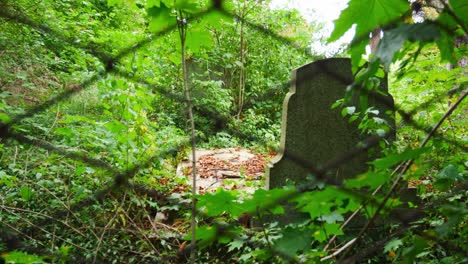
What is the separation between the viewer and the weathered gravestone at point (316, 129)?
1.71 metres

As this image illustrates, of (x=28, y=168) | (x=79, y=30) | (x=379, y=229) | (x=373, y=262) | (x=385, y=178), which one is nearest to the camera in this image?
(x=385, y=178)

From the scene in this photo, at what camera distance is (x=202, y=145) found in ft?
11.0

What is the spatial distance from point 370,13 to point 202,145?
2.87m

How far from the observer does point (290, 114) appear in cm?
175

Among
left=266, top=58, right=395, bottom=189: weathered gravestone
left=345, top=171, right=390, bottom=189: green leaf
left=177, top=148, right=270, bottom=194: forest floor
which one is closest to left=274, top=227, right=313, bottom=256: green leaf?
left=345, top=171, right=390, bottom=189: green leaf

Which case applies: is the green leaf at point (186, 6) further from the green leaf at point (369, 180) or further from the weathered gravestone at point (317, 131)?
the weathered gravestone at point (317, 131)

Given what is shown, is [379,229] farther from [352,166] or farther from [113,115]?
[113,115]

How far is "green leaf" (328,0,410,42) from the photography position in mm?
553

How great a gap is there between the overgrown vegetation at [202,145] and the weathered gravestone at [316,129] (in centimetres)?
12

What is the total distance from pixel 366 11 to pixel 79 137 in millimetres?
1531

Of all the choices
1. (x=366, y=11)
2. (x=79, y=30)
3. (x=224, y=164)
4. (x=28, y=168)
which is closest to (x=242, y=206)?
(x=366, y=11)

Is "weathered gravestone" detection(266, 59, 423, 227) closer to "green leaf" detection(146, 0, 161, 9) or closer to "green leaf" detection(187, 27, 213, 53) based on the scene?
"green leaf" detection(187, 27, 213, 53)

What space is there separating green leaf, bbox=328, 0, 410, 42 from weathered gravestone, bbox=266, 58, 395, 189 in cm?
112

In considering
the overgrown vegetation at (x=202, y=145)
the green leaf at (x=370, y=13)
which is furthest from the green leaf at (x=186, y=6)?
the green leaf at (x=370, y=13)
